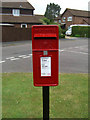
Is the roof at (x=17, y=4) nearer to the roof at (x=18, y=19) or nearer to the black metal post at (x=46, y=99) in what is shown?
the roof at (x=18, y=19)

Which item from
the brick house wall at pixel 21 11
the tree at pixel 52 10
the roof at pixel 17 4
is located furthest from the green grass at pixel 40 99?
the tree at pixel 52 10

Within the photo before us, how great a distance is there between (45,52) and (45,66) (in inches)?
9.8

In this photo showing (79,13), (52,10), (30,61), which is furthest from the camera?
(52,10)

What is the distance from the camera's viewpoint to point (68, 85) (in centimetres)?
630

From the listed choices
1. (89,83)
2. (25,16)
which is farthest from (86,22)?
(89,83)

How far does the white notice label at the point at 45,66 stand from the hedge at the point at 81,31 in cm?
3783

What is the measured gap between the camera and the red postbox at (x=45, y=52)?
305 centimetres

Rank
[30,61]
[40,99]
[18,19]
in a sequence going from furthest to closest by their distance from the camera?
1. [18,19]
2. [30,61]
3. [40,99]

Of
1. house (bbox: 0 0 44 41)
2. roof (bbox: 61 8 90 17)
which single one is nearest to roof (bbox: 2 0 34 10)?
house (bbox: 0 0 44 41)

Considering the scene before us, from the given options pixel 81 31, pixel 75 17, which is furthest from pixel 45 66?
pixel 75 17

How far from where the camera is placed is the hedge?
39.8 meters

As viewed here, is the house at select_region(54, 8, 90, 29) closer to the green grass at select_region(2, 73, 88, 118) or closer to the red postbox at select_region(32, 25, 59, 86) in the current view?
the green grass at select_region(2, 73, 88, 118)

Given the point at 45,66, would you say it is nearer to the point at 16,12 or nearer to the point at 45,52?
the point at 45,52

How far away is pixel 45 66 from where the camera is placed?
3.13 m
